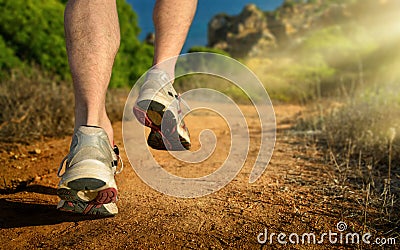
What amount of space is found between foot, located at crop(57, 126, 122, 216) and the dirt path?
112 mm

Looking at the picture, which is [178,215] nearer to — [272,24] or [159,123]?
[159,123]

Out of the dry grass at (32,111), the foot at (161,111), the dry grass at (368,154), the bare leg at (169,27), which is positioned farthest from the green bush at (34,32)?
the foot at (161,111)

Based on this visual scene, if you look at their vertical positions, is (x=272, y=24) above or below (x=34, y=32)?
above

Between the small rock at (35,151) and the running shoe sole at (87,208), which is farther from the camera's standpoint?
the small rock at (35,151)

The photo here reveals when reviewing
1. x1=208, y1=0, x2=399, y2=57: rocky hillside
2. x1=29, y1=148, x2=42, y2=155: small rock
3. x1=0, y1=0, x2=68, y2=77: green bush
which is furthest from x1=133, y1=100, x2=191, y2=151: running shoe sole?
x1=208, y1=0, x2=399, y2=57: rocky hillside

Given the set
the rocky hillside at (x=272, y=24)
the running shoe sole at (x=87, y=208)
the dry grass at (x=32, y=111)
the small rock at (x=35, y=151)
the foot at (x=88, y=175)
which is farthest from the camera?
the rocky hillside at (x=272, y=24)

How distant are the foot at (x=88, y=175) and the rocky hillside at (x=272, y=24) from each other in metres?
12.8

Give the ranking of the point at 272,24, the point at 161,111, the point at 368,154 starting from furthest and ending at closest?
1. the point at 272,24
2. the point at 368,154
3. the point at 161,111

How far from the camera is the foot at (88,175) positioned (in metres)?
1.28

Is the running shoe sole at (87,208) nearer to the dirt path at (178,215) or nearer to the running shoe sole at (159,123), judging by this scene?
the dirt path at (178,215)

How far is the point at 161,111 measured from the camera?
5.13ft

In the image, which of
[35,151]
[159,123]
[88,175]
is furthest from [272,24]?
[88,175]

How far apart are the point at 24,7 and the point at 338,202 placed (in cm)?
441

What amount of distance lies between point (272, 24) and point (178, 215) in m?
16.0
